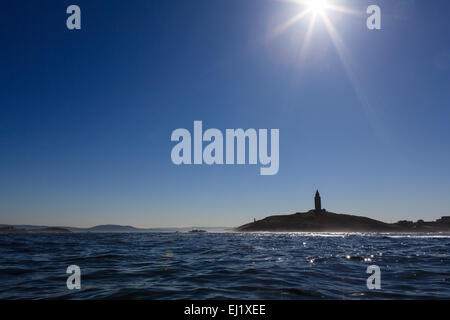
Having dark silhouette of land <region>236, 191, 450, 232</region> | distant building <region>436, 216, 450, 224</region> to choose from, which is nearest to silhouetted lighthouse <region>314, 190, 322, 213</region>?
dark silhouette of land <region>236, 191, 450, 232</region>

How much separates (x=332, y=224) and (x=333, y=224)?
1.81ft

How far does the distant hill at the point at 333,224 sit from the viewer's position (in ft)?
423

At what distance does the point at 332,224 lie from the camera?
132 m

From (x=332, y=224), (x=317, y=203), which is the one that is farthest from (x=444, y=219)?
(x=332, y=224)

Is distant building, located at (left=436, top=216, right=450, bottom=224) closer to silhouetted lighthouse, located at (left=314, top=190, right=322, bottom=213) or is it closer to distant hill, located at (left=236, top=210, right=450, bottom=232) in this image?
distant hill, located at (left=236, top=210, right=450, bottom=232)

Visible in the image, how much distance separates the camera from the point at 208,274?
1217 centimetres

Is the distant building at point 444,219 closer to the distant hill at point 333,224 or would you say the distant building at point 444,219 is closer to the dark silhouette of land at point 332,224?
the dark silhouette of land at point 332,224

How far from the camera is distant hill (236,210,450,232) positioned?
423 feet

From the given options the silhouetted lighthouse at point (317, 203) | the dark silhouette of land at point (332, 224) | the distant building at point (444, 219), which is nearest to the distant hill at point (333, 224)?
the dark silhouette of land at point (332, 224)

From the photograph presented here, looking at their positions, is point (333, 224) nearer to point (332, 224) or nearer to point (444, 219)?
point (332, 224)
